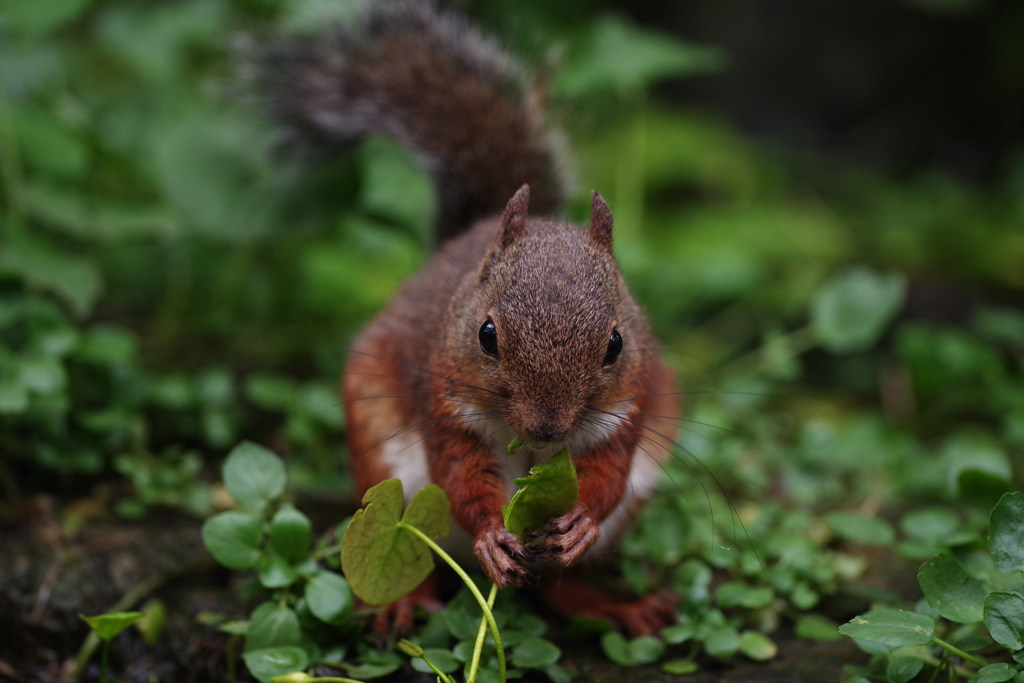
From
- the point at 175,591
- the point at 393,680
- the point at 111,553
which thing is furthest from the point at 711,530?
the point at 111,553

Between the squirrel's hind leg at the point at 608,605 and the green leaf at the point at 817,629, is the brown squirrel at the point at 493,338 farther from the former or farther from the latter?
the green leaf at the point at 817,629

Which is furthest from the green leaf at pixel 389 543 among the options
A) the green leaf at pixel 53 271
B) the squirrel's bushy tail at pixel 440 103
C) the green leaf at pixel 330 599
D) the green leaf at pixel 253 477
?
the green leaf at pixel 53 271

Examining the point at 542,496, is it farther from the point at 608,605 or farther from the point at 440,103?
the point at 440,103

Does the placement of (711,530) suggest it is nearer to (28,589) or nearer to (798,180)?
(28,589)

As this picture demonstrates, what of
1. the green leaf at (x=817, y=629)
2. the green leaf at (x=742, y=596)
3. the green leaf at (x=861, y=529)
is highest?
the green leaf at (x=861, y=529)

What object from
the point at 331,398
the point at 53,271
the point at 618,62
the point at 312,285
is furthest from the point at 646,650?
the point at 618,62
